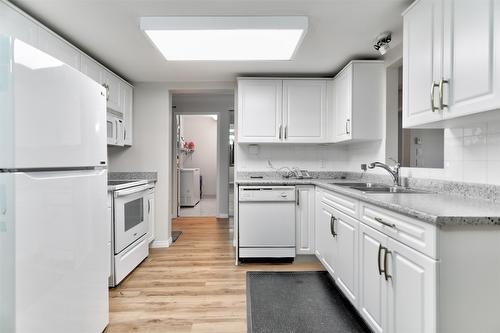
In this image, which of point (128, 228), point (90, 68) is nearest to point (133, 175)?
point (128, 228)

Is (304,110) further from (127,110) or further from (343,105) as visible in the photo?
(127,110)

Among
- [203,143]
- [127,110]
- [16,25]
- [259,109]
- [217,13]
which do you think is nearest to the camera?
[16,25]

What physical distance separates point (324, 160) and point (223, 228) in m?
2.00

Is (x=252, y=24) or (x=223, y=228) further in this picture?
(x=223, y=228)

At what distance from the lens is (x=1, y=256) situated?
42.1 inches

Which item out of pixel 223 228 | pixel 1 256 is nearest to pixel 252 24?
pixel 1 256

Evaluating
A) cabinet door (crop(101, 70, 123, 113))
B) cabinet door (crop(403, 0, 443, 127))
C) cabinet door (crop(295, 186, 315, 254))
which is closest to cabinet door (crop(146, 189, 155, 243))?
cabinet door (crop(101, 70, 123, 113))

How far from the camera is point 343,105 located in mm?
2994

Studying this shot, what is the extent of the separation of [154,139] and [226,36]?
76.3 inches

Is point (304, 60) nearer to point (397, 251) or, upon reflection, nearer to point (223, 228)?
point (397, 251)

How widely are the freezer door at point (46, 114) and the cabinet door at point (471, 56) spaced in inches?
75.1

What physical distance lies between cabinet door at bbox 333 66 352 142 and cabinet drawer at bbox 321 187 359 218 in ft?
2.17

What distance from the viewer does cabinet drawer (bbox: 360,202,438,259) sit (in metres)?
1.15

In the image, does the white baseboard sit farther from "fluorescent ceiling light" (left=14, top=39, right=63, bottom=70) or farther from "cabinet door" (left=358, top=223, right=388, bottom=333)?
"fluorescent ceiling light" (left=14, top=39, right=63, bottom=70)
